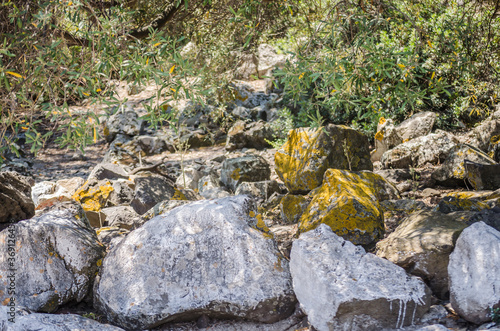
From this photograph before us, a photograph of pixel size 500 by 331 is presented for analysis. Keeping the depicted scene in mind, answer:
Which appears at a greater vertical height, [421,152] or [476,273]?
[476,273]

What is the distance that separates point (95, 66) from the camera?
335 centimetres

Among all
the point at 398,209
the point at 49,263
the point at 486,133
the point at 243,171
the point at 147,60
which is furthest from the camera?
the point at 243,171

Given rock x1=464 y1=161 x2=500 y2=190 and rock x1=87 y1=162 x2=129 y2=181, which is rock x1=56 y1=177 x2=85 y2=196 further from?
rock x1=464 y1=161 x2=500 y2=190

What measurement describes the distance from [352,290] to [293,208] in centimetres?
245

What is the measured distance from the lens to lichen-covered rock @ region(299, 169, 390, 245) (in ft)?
12.8

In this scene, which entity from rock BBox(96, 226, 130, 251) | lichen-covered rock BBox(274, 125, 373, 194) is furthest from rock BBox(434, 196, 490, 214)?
rock BBox(96, 226, 130, 251)

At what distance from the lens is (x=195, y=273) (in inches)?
128

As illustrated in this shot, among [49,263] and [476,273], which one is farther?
[49,263]

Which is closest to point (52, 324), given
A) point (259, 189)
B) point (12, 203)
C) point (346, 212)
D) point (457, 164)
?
point (12, 203)

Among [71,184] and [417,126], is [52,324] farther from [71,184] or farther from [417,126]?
[417,126]

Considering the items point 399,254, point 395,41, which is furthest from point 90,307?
point 395,41

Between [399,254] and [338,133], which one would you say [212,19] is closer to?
[338,133]

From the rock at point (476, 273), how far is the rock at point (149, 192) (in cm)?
407

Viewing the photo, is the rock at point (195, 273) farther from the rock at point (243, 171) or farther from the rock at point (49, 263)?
the rock at point (243, 171)
